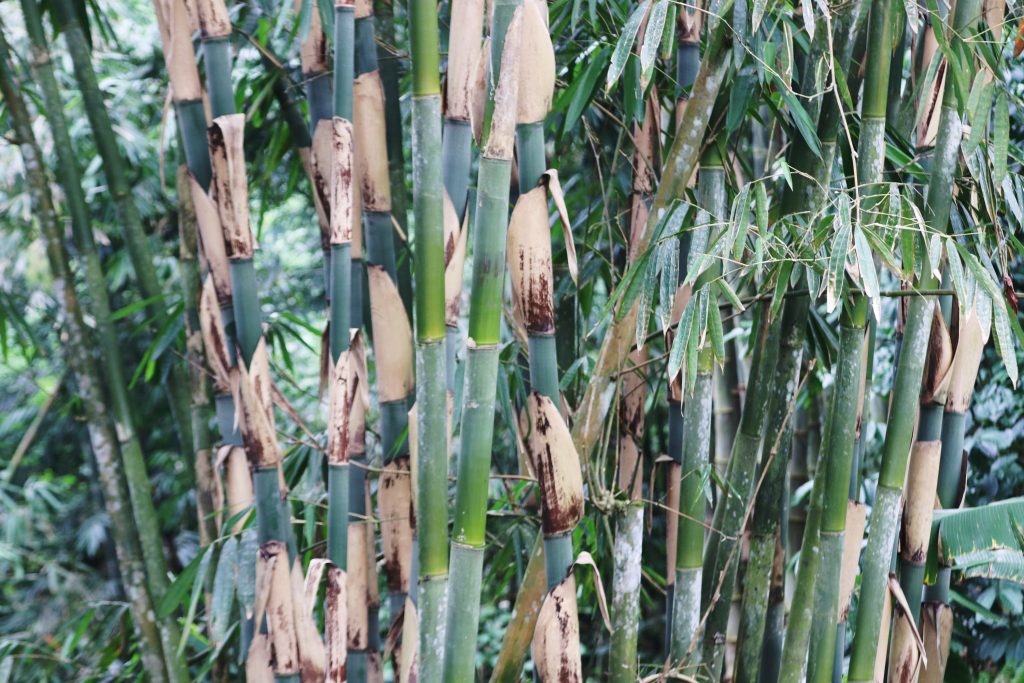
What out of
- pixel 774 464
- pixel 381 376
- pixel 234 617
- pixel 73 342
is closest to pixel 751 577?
pixel 774 464

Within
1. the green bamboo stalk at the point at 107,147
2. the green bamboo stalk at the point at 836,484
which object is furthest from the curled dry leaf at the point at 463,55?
the green bamboo stalk at the point at 107,147

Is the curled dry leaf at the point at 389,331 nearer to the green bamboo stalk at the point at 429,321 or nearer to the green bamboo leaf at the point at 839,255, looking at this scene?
the green bamboo stalk at the point at 429,321

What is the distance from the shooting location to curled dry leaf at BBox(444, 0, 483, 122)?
94 centimetres

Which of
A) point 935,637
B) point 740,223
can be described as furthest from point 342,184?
point 935,637

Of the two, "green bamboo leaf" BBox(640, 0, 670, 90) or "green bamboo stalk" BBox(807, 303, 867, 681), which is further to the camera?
"green bamboo stalk" BBox(807, 303, 867, 681)

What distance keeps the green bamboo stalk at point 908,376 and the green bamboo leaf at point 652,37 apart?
34cm

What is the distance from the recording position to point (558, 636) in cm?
93

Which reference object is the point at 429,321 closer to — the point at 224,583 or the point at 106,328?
the point at 224,583

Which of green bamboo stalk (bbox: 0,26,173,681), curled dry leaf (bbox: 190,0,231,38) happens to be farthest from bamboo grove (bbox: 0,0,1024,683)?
green bamboo stalk (bbox: 0,26,173,681)

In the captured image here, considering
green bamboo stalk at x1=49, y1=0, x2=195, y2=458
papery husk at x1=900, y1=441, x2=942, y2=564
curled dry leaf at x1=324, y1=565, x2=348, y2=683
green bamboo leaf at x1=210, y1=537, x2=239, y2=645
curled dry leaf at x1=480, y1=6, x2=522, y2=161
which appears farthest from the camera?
green bamboo stalk at x1=49, y1=0, x2=195, y2=458

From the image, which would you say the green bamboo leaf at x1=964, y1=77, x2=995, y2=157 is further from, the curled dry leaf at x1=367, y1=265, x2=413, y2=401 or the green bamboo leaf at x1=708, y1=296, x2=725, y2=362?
the curled dry leaf at x1=367, y1=265, x2=413, y2=401

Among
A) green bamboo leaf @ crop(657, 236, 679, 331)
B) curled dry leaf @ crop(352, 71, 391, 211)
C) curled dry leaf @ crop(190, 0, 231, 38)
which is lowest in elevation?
green bamboo leaf @ crop(657, 236, 679, 331)

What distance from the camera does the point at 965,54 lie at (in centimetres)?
107

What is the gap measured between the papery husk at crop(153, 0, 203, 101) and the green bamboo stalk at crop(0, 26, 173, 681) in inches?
26.6
